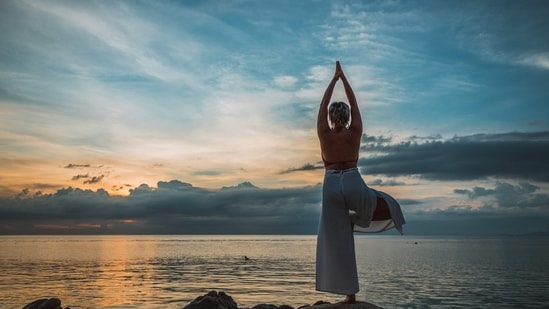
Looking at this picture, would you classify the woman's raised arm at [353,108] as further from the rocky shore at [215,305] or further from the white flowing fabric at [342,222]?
the rocky shore at [215,305]

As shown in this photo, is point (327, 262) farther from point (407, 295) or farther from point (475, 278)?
point (475, 278)

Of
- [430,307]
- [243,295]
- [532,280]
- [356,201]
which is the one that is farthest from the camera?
[532,280]

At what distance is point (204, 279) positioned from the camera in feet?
167

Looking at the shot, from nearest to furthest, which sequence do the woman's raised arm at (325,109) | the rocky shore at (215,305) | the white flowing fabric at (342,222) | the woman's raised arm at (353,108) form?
the white flowing fabric at (342,222) → the woman's raised arm at (353,108) → the woman's raised arm at (325,109) → the rocky shore at (215,305)

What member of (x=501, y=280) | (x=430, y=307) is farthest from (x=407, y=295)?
(x=501, y=280)

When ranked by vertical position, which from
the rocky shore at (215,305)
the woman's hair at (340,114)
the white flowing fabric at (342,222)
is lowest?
the rocky shore at (215,305)

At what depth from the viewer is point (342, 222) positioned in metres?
8.48

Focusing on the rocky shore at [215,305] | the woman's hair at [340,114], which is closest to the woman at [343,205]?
the woman's hair at [340,114]

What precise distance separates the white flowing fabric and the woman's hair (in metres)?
→ 0.82

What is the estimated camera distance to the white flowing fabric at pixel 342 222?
832 centimetres

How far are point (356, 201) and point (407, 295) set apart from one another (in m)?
32.2

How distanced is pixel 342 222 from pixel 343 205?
0.29 meters

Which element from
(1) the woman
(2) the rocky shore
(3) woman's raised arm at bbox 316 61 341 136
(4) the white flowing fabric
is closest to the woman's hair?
(1) the woman

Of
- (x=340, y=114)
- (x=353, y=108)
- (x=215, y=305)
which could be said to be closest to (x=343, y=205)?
(x=340, y=114)
